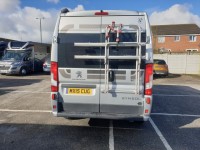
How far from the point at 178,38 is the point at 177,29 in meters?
2.26

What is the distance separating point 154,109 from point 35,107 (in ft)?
13.3

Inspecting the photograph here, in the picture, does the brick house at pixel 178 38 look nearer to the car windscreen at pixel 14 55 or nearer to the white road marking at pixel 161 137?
the car windscreen at pixel 14 55

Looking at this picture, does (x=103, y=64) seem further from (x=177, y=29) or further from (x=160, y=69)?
(x=177, y=29)

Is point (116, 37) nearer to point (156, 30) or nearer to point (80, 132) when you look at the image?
point (80, 132)

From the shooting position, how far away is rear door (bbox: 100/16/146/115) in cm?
420

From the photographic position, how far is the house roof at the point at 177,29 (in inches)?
1531

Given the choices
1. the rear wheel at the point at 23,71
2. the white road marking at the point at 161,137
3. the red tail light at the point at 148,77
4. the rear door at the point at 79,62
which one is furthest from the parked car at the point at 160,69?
the rear door at the point at 79,62

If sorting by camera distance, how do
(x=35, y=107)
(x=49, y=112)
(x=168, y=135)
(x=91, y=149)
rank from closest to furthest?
1. (x=91, y=149)
2. (x=168, y=135)
3. (x=49, y=112)
4. (x=35, y=107)

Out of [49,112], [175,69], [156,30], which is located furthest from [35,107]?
[156,30]

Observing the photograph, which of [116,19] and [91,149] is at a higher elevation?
[116,19]

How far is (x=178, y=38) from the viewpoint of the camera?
129 feet

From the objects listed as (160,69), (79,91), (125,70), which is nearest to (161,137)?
(125,70)

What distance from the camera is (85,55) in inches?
169

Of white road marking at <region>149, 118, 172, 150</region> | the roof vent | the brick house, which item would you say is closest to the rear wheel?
the roof vent
